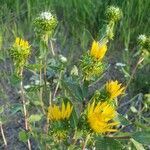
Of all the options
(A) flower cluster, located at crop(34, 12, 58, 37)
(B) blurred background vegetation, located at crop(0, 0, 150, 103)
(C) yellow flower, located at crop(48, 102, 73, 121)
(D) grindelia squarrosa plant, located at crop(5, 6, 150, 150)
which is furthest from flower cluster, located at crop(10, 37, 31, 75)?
(B) blurred background vegetation, located at crop(0, 0, 150, 103)

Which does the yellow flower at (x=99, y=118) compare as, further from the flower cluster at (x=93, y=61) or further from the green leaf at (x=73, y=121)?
the flower cluster at (x=93, y=61)

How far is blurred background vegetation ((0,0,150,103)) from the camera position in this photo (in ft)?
9.53

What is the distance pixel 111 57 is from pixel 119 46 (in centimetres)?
10

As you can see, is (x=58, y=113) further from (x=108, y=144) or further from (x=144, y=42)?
(x=144, y=42)

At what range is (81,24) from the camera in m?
3.01

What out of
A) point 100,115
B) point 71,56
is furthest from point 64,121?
point 71,56

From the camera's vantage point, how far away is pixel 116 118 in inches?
57.1

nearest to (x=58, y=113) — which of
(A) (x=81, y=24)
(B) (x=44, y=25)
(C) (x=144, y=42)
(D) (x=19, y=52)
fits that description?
(D) (x=19, y=52)

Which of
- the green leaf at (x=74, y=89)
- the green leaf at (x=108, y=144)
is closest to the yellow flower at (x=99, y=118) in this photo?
the green leaf at (x=108, y=144)

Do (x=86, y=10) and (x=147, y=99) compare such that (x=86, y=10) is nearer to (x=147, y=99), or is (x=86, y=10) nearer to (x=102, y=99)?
(x=147, y=99)

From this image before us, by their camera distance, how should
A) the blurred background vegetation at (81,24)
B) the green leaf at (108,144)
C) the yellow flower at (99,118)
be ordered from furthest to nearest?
the blurred background vegetation at (81,24) < the green leaf at (108,144) < the yellow flower at (99,118)

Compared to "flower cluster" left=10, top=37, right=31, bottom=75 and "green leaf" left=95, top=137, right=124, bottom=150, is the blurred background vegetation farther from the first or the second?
"green leaf" left=95, top=137, right=124, bottom=150

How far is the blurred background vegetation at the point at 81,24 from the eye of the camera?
9.53 feet

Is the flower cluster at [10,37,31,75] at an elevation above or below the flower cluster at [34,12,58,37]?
below
